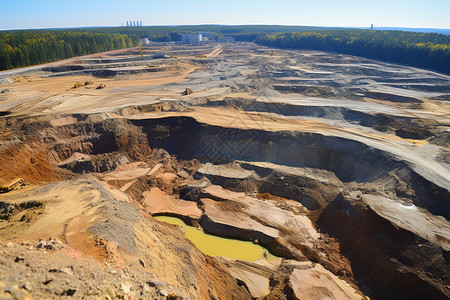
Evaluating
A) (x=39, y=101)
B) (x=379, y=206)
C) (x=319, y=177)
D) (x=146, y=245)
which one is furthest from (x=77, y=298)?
(x=39, y=101)

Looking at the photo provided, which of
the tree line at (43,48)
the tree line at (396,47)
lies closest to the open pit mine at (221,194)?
the tree line at (43,48)

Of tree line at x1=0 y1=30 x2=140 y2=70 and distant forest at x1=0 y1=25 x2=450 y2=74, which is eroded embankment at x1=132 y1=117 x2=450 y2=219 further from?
distant forest at x1=0 y1=25 x2=450 y2=74

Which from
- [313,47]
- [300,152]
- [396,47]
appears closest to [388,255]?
[300,152]

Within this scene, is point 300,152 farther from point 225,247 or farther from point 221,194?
point 225,247

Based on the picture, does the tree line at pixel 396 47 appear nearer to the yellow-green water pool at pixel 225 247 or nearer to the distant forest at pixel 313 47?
the distant forest at pixel 313 47

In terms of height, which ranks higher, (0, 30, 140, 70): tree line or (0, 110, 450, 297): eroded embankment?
(0, 30, 140, 70): tree line

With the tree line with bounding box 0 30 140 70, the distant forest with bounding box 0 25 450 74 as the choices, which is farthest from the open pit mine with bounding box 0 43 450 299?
the distant forest with bounding box 0 25 450 74
